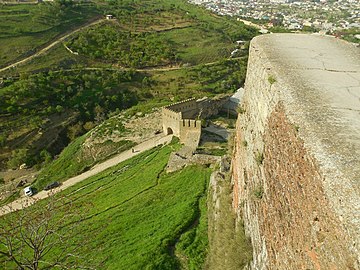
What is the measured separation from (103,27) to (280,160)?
60.4 metres

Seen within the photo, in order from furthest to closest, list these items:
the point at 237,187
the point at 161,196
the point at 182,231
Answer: the point at 161,196
the point at 182,231
the point at 237,187

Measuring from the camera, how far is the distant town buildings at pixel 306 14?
294 feet

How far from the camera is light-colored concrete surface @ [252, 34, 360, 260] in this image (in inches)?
145

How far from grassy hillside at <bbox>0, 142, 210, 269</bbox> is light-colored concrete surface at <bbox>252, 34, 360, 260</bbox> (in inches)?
241

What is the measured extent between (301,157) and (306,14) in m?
132

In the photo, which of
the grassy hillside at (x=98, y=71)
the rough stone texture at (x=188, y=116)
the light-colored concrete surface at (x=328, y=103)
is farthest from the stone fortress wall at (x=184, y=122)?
the light-colored concrete surface at (x=328, y=103)

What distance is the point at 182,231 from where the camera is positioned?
37.8ft

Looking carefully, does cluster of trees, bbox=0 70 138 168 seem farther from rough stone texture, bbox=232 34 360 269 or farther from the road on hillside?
rough stone texture, bbox=232 34 360 269

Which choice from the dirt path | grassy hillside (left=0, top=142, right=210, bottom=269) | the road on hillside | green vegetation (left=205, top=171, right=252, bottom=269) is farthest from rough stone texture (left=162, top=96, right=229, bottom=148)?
the dirt path

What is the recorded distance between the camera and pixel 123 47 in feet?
178

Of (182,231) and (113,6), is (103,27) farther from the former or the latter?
(182,231)

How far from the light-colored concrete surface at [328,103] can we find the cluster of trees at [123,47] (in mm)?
43315

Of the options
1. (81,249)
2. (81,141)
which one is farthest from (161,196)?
(81,141)

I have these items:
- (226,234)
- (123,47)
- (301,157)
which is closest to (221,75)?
(123,47)
